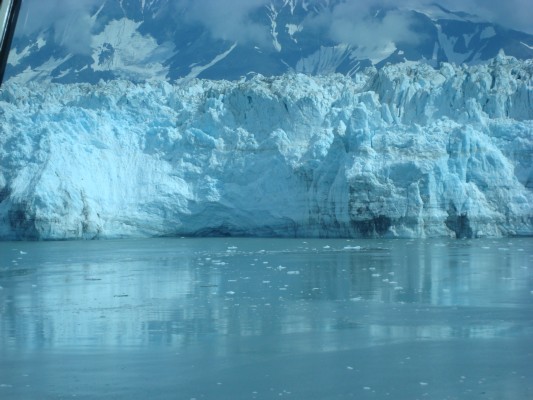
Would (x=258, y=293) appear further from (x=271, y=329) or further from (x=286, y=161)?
(x=286, y=161)

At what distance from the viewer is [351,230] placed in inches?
601

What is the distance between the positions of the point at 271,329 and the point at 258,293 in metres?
1.95

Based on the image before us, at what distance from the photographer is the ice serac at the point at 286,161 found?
14.5 meters

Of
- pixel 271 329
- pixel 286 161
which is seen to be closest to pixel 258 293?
pixel 271 329

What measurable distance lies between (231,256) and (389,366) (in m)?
7.61

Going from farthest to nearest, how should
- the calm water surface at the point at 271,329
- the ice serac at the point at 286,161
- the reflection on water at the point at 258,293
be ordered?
the ice serac at the point at 286,161, the reflection on water at the point at 258,293, the calm water surface at the point at 271,329

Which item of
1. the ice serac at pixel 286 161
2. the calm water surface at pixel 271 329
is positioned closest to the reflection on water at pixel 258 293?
the calm water surface at pixel 271 329

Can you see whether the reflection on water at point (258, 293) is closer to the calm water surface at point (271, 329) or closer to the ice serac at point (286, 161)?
the calm water surface at point (271, 329)

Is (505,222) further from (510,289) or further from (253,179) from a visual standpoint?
(510,289)

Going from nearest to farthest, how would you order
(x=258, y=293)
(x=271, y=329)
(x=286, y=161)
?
(x=271, y=329)
(x=258, y=293)
(x=286, y=161)

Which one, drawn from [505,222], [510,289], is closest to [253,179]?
[505,222]

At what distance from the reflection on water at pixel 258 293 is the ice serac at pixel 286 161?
6.20ft

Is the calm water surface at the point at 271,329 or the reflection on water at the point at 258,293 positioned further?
the reflection on water at the point at 258,293

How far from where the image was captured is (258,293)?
7.36 meters
